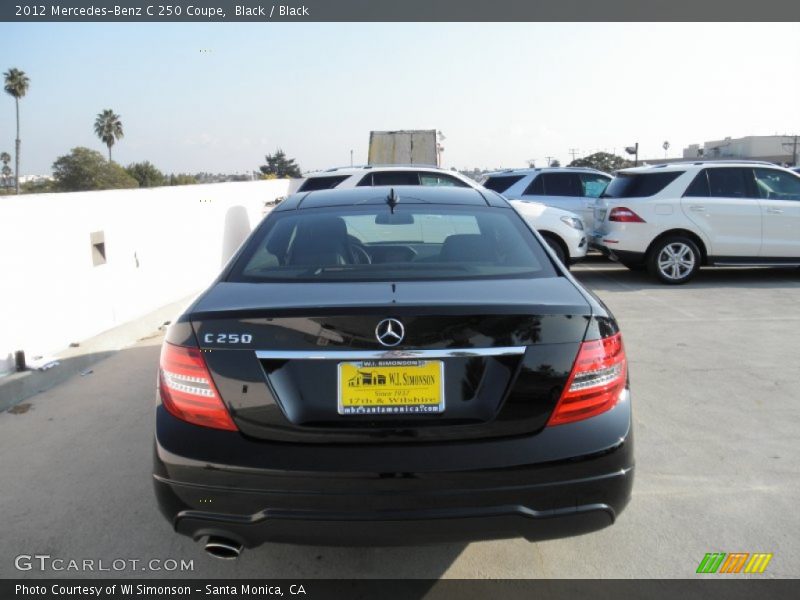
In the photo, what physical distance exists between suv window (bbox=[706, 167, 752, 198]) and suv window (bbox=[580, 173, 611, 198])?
260 centimetres

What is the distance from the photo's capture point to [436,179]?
11438 mm

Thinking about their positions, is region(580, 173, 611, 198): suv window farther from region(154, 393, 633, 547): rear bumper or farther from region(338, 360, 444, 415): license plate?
region(338, 360, 444, 415): license plate

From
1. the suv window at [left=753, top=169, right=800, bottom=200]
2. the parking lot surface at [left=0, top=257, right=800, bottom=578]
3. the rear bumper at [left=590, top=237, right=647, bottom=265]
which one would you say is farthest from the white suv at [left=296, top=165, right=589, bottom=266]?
the parking lot surface at [left=0, top=257, right=800, bottom=578]

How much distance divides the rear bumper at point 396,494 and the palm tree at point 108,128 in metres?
84.2

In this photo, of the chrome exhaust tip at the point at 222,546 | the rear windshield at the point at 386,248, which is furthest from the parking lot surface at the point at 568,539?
the rear windshield at the point at 386,248

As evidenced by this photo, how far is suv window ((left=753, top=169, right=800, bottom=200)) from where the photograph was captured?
961 cm

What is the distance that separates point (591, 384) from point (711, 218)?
8.30 metres

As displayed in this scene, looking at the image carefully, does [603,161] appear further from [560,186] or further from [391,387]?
[391,387]

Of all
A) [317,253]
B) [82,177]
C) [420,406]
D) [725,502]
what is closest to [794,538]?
[725,502]

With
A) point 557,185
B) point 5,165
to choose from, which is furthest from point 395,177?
point 5,165

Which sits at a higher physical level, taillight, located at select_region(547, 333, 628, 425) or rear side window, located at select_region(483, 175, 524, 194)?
rear side window, located at select_region(483, 175, 524, 194)

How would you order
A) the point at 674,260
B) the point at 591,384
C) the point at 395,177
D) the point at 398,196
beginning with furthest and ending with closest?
the point at 395,177, the point at 674,260, the point at 398,196, the point at 591,384

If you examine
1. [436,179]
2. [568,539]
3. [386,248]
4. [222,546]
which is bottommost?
[568,539]

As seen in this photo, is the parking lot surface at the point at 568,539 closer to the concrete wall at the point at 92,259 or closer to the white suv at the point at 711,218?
the concrete wall at the point at 92,259
